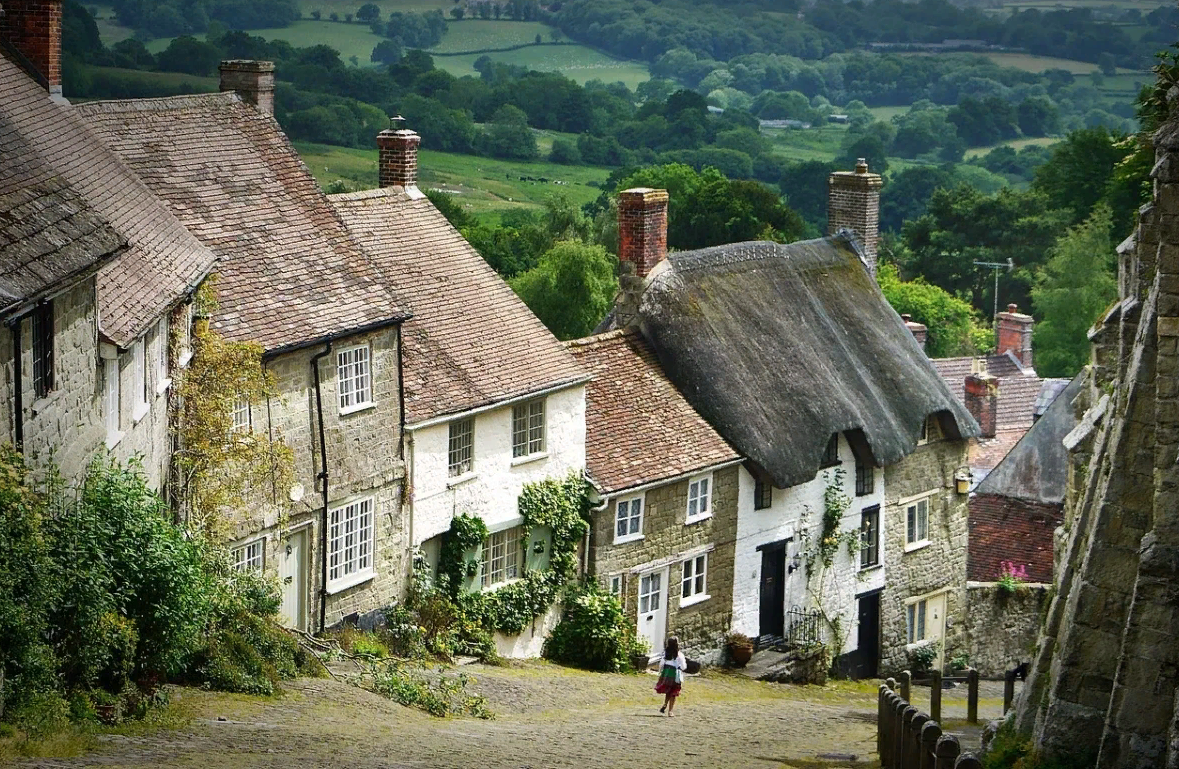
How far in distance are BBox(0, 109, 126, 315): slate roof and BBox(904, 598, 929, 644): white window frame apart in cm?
2577

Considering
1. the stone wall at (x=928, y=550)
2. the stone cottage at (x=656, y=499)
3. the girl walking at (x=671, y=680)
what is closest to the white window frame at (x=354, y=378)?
the stone cottage at (x=656, y=499)

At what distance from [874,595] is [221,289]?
742 inches

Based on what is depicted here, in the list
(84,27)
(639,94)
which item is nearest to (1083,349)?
(84,27)

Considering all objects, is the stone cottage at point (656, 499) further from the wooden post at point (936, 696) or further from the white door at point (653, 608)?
the wooden post at point (936, 696)

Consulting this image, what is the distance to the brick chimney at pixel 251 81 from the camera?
3225cm

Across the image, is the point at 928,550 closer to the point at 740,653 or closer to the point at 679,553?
the point at 740,653

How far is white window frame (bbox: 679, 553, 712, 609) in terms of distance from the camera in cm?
3606

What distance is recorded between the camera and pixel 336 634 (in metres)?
29.1

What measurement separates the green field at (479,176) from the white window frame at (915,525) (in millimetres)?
56981

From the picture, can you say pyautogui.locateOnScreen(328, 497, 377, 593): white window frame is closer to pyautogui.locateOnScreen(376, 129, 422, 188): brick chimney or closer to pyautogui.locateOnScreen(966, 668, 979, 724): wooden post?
pyautogui.locateOnScreen(376, 129, 422, 188): brick chimney

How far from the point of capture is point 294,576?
94.6ft

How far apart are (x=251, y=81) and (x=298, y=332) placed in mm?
6345

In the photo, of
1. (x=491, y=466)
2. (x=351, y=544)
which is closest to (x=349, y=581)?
(x=351, y=544)

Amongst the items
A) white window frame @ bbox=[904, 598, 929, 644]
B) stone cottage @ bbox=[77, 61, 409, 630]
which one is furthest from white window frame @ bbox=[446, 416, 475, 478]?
white window frame @ bbox=[904, 598, 929, 644]
